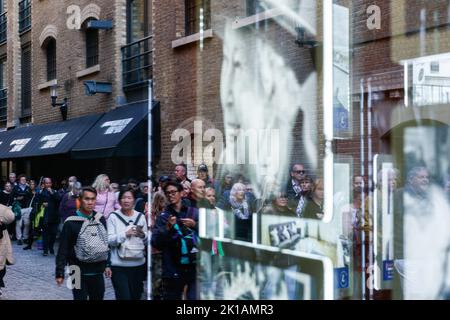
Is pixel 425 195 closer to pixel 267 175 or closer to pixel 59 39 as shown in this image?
pixel 267 175

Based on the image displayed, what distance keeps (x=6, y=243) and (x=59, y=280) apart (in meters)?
2.10

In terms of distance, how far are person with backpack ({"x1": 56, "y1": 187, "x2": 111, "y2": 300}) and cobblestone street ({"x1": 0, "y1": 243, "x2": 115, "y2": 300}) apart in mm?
174

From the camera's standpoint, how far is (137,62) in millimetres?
13414

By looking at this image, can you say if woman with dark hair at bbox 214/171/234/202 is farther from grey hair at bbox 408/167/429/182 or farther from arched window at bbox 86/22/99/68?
arched window at bbox 86/22/99/68

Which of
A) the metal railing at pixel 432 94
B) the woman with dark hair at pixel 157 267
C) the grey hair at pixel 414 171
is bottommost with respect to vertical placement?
the woman with dark hair at pixel 157 267

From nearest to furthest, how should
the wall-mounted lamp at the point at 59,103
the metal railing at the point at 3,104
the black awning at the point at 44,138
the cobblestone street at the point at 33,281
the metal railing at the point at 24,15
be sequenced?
the cobblestone street at the point at 33,281 → the black awning at the point at 44,138 → the wall-mounted lamp at the point at 59,103 → the metal railing at the point at 24,15 → the metal railing at the point at 3,104

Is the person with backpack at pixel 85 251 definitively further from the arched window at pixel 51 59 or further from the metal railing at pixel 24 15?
the metal railing at pixel 24 15

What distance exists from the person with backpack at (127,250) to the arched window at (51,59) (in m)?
12.4

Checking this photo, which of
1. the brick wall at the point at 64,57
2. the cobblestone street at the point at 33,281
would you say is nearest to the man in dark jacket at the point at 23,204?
the cobblestone street at the point at 33,281

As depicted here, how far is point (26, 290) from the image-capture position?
25.5ft

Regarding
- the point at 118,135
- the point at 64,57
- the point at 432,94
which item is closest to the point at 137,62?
the point at 118,135

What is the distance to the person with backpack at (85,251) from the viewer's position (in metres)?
5.91

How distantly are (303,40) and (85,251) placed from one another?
3.64 metres

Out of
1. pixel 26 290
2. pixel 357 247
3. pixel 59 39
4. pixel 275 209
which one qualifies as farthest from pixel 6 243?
pixel 59 39
